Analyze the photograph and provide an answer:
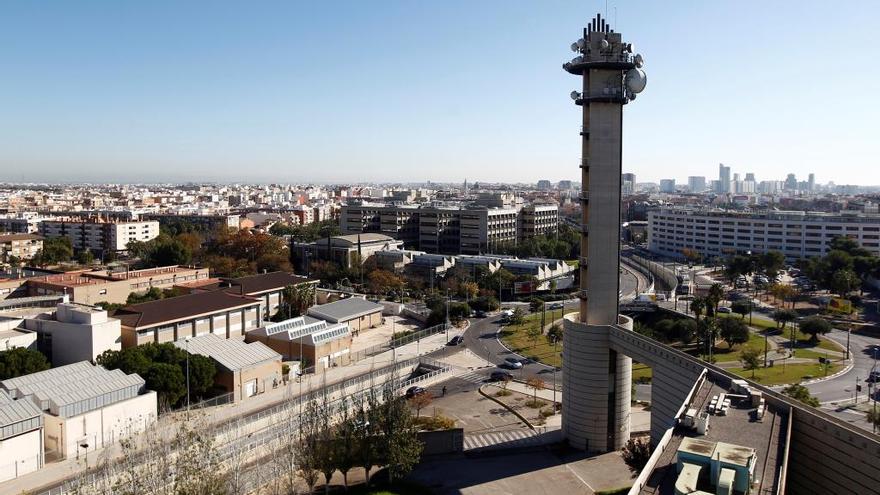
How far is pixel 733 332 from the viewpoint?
5256 centimetres

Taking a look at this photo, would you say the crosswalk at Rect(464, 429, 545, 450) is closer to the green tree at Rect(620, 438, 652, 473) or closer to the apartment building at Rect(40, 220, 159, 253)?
the green tree at Rect(620, 438, 652, 473)

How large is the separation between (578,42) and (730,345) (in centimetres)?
3172

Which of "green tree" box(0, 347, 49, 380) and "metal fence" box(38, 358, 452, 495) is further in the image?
"green tree" box(0, 347, 49, 380)

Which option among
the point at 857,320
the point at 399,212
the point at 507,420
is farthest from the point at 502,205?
the point at 507,420

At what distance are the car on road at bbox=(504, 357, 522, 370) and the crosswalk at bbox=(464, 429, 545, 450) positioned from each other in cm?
1198

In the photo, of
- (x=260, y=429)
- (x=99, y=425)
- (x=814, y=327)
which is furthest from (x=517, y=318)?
(x=99, y=425)

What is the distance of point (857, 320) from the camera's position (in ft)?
209

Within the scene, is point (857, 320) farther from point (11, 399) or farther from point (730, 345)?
point (11, 399)

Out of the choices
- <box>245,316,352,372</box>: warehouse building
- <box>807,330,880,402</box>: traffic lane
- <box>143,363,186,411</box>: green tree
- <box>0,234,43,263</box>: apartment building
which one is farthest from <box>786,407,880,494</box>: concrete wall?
<box>0,234,43,263</box>: apartment building

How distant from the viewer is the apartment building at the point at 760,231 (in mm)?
105062

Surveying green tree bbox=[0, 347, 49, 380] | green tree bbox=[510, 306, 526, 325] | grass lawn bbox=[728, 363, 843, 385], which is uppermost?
green tree bbox=[0, 347, 49, 380]

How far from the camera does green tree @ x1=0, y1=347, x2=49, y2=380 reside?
118ft

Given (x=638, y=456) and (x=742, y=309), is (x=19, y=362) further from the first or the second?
(x=742, y=309)

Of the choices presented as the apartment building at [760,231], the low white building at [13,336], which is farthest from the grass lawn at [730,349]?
the apartment building at [760,231]
